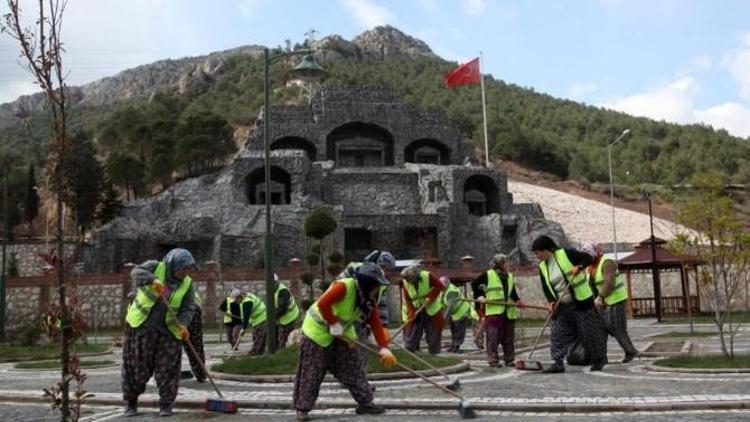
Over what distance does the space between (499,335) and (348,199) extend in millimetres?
33669

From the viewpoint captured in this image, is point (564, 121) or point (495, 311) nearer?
point (495, 311)

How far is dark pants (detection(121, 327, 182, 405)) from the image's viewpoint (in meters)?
7.81

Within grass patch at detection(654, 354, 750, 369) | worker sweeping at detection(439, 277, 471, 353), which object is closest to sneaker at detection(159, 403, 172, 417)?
grass patch at detection(654, 354, 750, 369)

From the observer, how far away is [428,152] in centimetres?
5397

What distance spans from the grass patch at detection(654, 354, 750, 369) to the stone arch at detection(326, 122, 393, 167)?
1668 inches

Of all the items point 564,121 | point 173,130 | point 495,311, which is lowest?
point 495,311

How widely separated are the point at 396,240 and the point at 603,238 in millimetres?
12688

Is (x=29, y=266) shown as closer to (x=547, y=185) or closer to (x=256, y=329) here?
(x=256, y=329)

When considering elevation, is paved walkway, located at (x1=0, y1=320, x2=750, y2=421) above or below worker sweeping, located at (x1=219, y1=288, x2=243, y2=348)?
below

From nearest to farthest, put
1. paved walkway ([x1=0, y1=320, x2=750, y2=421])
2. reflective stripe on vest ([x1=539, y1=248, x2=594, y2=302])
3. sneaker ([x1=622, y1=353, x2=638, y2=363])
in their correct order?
paved walkway ([x1=0, y1=320, x2=750, y2=421]) < reflective stripe on vest ([x1=539, y1=248, x2=594, y2=302]) < sneaker ([x1=622, y1=353, x2=638, y2=363])

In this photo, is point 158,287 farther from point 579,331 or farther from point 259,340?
point 259,340

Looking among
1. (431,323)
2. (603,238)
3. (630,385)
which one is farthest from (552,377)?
(603,238)

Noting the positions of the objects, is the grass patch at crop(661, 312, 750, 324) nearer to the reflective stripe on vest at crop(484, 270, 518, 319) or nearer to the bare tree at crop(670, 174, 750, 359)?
the bare tree at crop(670, 174, 750, 359)

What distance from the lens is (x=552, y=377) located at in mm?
10117
